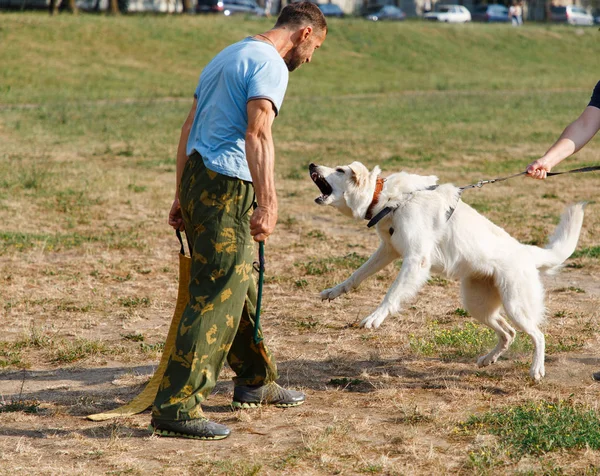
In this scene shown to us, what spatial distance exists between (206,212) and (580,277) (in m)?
4.64

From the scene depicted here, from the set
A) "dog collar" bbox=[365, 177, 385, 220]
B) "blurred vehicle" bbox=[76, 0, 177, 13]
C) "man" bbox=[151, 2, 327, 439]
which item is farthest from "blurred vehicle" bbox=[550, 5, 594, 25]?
"man" bbox=[151, 2, 327, 439]

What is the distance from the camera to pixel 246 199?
12.8 ft

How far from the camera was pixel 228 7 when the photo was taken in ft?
158

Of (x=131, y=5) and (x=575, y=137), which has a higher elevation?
(x=131, y=5)

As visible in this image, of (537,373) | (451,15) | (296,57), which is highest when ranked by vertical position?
(451,15)

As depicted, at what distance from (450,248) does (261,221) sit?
1.65 meters

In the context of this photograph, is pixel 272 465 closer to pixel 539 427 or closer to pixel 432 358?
pixel 539 427

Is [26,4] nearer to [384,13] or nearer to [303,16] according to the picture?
[384,13]

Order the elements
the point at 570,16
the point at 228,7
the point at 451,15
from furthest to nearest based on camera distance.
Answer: the point at 570,16
the point at 451,15
the point at 228,7

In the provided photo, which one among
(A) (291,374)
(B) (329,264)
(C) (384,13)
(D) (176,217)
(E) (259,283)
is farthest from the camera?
(C) (384,13)

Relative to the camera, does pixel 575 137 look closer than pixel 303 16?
No

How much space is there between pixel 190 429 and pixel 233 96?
1.60 meters

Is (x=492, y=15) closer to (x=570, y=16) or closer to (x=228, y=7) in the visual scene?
(x=570, y=16)

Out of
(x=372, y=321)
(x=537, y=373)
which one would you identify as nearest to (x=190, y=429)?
(x=372, y=321)
